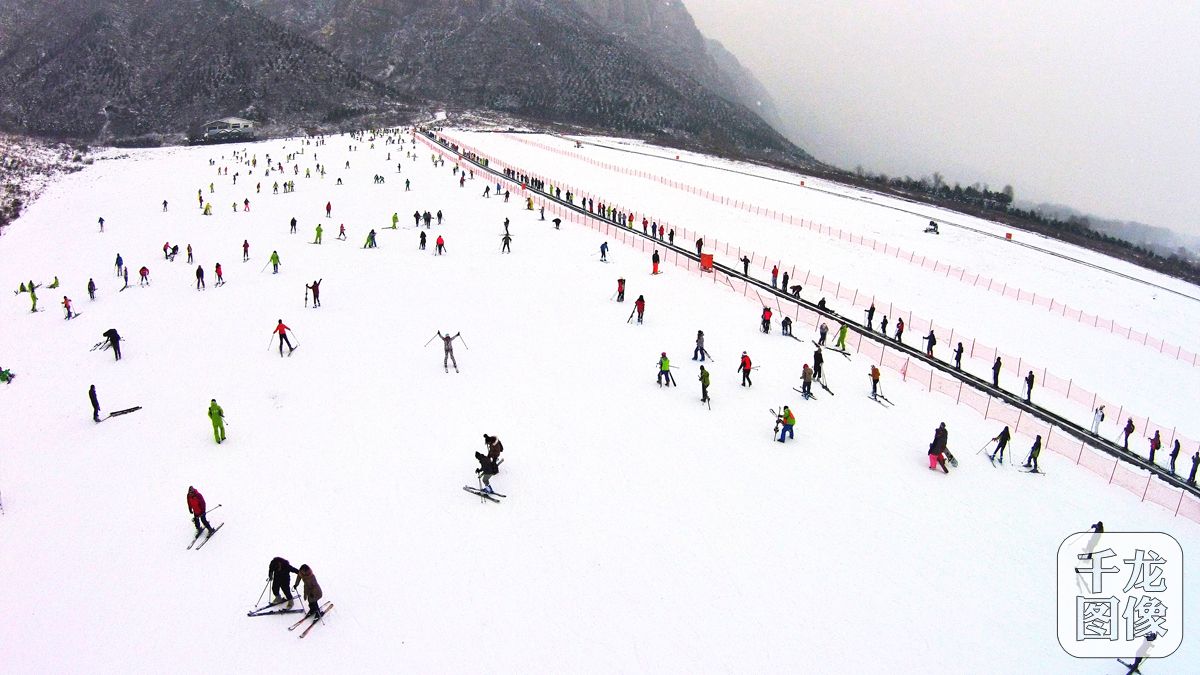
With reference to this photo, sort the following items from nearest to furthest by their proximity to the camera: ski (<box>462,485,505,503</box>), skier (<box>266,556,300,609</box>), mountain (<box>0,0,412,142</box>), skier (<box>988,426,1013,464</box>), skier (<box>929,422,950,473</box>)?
skier (<box>266,556,300,609</box>) → ski (<box>462,485,505,503</box>) → skier (<box>929,422,950,473</box>) → skier (<box>988,426,1013,464</box>) → mountain (<box>0,0,412,142</box>)

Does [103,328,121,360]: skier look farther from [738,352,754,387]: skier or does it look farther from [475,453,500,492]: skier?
[738,352,754,387]: skier

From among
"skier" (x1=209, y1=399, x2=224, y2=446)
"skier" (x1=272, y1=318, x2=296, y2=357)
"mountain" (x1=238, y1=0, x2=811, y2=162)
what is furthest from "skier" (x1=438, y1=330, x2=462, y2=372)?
"mountain" (x1=238, y1=0, x2=811, y2=162)

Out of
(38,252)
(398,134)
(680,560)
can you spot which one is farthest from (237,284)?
(398,134)

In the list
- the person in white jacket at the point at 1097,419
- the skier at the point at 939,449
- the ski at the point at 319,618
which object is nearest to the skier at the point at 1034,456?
the skier at the point at 939,449

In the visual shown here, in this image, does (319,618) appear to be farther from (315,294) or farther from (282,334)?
(315,294)

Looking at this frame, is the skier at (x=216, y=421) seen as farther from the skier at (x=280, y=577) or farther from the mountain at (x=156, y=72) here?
the mountain at (x=156, y=72)

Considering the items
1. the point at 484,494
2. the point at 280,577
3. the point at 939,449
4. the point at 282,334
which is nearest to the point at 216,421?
the point at 282,334
